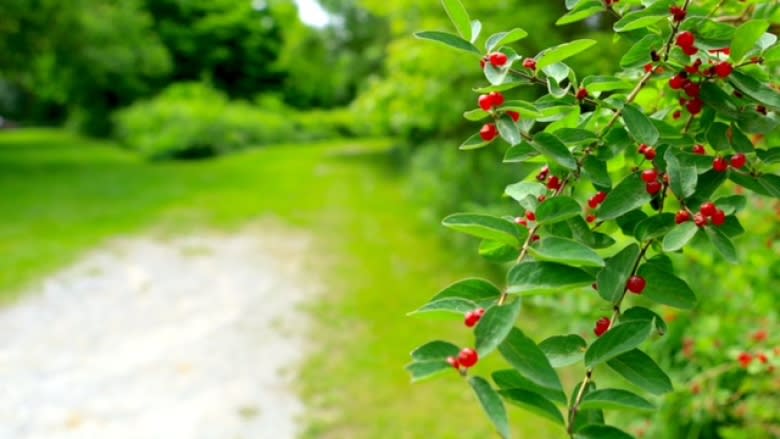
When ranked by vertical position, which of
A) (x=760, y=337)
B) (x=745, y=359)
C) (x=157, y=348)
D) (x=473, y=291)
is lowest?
(x=157, y=348)

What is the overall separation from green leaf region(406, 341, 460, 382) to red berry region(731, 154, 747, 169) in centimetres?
35

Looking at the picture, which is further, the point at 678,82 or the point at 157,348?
the point at 157,348

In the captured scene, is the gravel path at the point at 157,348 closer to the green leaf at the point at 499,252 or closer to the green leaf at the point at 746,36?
the green leaf at the point at 499,252

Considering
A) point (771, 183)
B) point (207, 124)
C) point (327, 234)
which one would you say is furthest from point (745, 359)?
point (207, 124)

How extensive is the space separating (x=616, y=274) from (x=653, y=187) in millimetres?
103

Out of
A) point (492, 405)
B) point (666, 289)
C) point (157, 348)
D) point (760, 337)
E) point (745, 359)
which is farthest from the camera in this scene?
point (157, 348)

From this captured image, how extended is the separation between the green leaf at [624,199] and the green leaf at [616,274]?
3cm

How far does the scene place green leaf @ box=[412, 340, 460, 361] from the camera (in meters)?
0.47

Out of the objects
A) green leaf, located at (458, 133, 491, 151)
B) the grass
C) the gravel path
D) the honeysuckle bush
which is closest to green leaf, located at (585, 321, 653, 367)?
the honeysuckle bush

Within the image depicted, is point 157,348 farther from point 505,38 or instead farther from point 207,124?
point 207,124

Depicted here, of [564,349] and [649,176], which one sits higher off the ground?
[649,176]

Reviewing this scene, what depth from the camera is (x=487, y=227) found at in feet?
1.66

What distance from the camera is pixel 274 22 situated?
14.8 m

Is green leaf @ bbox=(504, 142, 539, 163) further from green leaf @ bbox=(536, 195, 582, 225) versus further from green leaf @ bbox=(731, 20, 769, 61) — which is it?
green leaf @ bbox=(731, 20, 769, 61)
